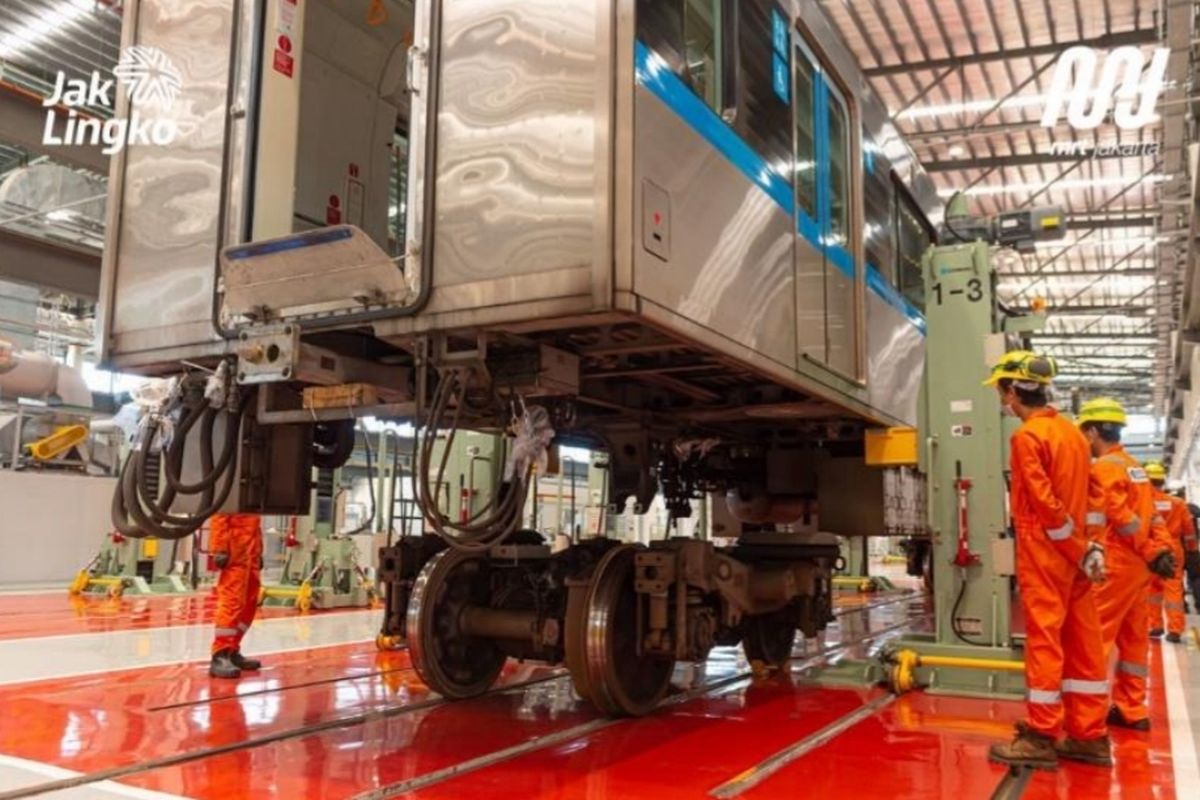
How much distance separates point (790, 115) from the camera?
4.79 m

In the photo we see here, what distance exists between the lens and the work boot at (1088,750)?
4.05m

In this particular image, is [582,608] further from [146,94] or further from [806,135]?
[146,94]

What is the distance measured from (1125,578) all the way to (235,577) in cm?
515

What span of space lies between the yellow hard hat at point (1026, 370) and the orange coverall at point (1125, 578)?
0.64m

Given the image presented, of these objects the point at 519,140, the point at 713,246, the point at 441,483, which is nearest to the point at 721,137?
→ the point at 713,246

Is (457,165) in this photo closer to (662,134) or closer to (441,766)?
(662,134)

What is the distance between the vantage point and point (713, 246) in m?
3.74

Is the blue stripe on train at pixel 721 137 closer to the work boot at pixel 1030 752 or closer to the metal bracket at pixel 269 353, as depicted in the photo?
the metal bracket at pixel 269 353

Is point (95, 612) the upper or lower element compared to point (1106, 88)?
lower

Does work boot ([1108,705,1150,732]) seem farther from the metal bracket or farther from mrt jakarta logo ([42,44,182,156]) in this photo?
mrt jakarta logo ([42,44,182,156])

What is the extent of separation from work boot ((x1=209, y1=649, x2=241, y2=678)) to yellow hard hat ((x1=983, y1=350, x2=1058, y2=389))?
477 centimetres

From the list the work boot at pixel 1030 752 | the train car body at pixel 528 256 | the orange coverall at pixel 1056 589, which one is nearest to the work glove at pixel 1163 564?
the orange coverall at pixel 1056 589

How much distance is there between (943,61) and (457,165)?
1024cm

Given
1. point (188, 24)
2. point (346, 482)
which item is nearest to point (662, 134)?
point (188, 24)
